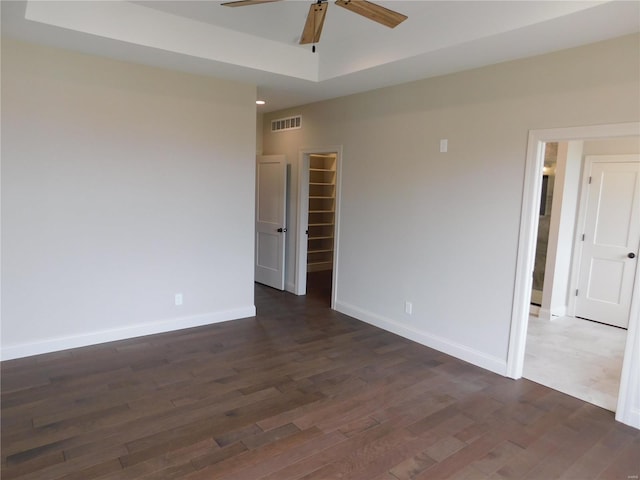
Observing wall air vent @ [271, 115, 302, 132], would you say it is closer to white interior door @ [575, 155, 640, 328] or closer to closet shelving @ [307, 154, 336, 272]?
closet shelving @ [307, 154, 336, 272]

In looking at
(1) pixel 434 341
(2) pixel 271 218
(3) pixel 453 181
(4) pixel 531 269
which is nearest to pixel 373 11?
(3) pixel 453 181

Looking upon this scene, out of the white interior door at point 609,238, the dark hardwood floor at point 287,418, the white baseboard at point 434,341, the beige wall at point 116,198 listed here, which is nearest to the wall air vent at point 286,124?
the beige wall at point 116,198

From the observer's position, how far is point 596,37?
282 cm

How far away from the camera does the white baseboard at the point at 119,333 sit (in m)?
3.62

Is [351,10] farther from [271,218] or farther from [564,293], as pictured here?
[564,293]

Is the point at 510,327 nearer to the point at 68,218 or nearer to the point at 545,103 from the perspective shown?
the point at 545,103

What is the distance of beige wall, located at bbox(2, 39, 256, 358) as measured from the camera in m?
3.47

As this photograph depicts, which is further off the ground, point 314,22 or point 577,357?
point 314,22

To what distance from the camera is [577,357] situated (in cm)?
400

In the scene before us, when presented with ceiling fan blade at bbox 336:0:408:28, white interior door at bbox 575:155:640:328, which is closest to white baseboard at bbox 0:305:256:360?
ceiling fan blade at bbox 336:0:408:28

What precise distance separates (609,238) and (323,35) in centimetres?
401

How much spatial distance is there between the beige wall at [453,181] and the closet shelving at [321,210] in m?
2.31

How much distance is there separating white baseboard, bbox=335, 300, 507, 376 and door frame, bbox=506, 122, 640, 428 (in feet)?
0.46

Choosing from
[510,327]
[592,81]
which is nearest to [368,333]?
[510,327]
